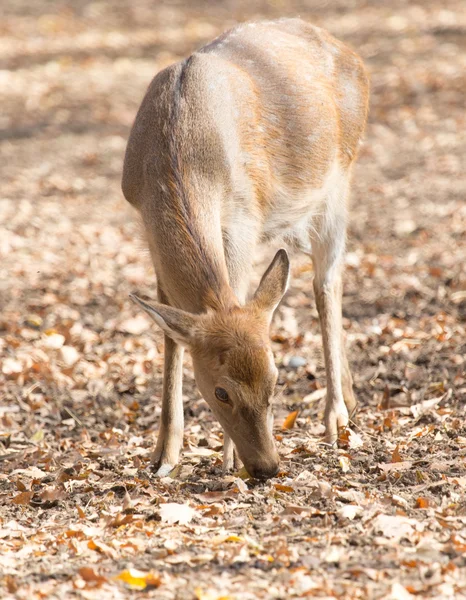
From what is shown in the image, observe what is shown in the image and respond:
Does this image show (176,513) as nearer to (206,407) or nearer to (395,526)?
(395,526)

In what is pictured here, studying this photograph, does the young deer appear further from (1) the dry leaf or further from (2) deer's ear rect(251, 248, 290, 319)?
(1) the dry leaf

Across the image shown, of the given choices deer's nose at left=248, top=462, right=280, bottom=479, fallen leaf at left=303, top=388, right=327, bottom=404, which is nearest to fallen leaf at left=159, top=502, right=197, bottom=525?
deer's nose at left=248, top=462, right=280, bottom=479

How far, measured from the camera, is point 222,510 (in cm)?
486

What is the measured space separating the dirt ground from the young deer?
16.0 inches

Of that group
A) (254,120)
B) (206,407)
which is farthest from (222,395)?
(206,407)

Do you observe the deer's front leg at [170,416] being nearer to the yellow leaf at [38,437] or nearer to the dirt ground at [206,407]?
the dirt ground at [206,407]

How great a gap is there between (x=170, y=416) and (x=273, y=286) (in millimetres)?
1365

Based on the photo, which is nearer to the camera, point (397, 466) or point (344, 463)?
point (397, 466)

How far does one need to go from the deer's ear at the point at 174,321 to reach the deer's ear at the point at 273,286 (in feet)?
1.16

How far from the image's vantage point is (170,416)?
5.95m

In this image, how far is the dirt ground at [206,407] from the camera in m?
4.20

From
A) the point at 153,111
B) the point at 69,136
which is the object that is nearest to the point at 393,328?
the point at 153,111

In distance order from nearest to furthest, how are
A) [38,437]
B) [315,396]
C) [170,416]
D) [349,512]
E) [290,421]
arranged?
[349,512], [170,416], [290,421], [38,437], [315,396]

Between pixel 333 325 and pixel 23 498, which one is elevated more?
pixel 333 325
